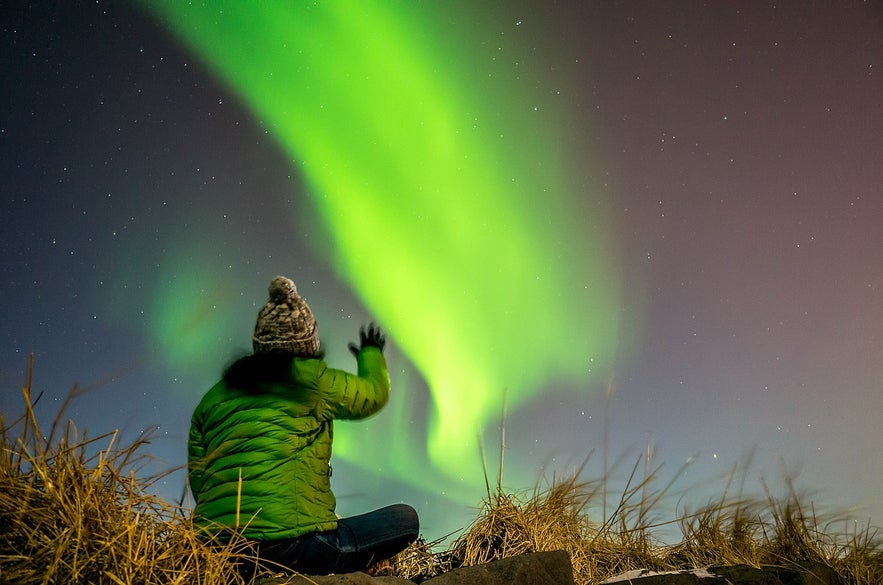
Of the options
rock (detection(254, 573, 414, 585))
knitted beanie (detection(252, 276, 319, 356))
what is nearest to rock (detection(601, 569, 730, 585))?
rock (detection(254, 573, 414, 585))

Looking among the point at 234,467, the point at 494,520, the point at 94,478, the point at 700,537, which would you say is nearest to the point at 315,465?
the point at 234,467

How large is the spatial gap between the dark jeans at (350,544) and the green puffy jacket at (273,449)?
70 millimetres

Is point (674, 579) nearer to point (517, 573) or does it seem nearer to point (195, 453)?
point (517, 573)

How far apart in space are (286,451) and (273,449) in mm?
69

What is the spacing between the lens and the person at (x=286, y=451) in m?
3.30

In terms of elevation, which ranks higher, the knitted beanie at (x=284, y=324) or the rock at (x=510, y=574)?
the knitted beanie at (x=284, y=324)

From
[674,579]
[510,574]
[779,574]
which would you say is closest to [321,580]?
[510,574]

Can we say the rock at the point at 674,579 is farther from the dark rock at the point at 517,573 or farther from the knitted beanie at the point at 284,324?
the knitted beanie at the point at 284,324

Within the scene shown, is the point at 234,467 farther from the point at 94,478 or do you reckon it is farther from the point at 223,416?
the point at 94,478

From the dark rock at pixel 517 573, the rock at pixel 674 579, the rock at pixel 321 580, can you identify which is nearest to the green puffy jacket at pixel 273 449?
the rock at pixel 321 580

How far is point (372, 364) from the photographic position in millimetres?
4102

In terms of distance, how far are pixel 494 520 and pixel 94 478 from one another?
3.05 m

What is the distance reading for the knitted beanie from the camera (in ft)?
12.6

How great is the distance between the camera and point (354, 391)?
3779 mm
